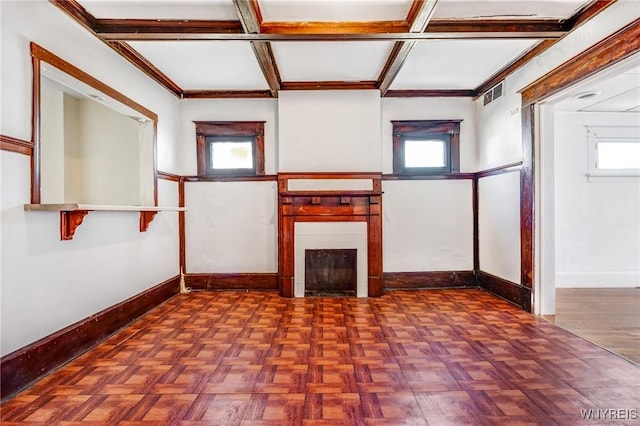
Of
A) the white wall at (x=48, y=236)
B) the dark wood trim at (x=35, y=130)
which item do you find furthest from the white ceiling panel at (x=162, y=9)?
the dark wood trim at (x=35, y=130)

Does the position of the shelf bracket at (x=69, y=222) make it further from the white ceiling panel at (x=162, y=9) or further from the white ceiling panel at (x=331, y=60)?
the white ceiling panel at (x=331, y=60)

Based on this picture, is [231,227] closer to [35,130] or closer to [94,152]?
[94,152]

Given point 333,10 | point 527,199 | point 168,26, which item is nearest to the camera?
point 333,10

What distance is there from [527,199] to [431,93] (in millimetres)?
1843

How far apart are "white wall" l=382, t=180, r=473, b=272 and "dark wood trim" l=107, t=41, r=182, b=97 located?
9.08 feet

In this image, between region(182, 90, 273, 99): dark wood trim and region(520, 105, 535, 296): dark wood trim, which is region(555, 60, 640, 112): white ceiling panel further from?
region(182, 90, 273, 99): dark wood trim

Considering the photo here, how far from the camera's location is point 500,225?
159 inches

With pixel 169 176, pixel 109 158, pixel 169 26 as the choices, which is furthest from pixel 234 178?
pixel 169 26

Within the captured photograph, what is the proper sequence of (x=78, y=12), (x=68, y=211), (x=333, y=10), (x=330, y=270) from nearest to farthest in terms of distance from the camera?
(x=68, y=211) < (x=78, y=12) < (x=333, y=10) < (x=330, y=270)

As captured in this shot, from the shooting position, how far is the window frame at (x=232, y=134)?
4.61 m

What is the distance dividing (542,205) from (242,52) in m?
3.07

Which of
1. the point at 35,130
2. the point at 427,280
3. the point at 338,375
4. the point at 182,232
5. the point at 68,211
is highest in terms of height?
the point at 35,130

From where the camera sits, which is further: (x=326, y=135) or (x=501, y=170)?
(x=326, y=135)

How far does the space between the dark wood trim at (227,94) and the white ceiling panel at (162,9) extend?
5.89 feet
